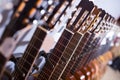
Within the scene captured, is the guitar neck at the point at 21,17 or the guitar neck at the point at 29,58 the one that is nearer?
the guitar neck at the point at 21,17

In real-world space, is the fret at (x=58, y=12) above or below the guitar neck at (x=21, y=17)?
above

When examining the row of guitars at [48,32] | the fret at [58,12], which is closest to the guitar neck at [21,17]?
the row of guitars at [48,32]

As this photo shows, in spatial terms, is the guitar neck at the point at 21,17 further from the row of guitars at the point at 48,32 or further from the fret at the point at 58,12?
the fret at the point at 58,12

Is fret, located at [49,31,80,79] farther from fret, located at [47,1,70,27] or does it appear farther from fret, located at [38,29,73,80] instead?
fret, located at [47,1,70,27]

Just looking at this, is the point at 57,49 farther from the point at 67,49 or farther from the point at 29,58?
the point at 29,58

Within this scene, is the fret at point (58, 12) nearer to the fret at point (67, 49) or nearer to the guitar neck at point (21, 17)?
the guitar neck at point (21, 17)

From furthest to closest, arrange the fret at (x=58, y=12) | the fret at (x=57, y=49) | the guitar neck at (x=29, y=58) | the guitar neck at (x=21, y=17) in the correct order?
the fret at (x=57, y=49)
the guitar neck at (x=29, y=58)
the fret at (x=58, y=12)
the guitar neck at (x=21, y=17)

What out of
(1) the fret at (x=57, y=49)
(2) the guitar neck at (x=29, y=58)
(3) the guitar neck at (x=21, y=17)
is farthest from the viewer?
(1) the fret at (x=57, y=49)

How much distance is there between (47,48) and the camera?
2.81m

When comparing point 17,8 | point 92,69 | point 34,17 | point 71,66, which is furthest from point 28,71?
point 92,69

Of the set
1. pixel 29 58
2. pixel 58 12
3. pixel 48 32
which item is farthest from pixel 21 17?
pixel 29 58

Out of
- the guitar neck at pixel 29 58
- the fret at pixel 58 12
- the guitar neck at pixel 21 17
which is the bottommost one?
the guitar neck at pixel 29 58

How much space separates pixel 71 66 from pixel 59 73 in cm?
48

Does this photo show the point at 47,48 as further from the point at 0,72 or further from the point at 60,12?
the point at 0,72
